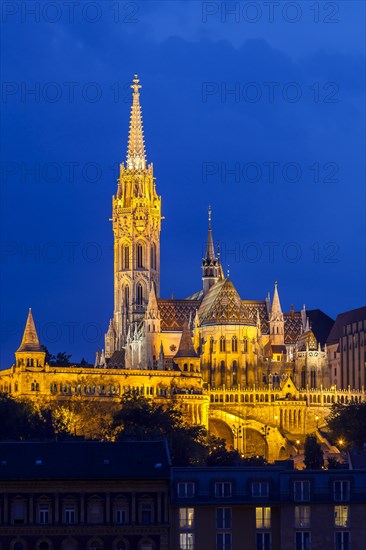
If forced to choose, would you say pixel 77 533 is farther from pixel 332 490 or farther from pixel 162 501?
pixel 332 490

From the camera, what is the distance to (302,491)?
153 metres

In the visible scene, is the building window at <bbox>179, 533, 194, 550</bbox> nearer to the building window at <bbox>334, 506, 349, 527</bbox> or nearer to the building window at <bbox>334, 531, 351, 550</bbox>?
the building window at <bbox>334, 531, 351, 550</bbox>

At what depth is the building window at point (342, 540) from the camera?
495 feet

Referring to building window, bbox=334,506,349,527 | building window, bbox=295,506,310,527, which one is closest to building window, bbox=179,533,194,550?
building window, bbox=295,506,310,527

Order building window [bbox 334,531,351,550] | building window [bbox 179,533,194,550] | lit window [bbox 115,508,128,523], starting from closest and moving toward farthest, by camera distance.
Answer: building window [bbox 334,531,351,550] < building window [bbox 179,533,194,550] < lit window [bbox 115,508,128,523]

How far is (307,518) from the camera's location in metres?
152

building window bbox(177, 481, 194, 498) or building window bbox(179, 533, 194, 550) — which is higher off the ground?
building window bbox(177, 481, 194, 498)

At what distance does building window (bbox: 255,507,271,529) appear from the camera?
15212cm

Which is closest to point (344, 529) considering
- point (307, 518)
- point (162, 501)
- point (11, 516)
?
point (307, 518)

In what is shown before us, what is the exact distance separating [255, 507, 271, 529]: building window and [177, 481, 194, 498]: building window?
494cm

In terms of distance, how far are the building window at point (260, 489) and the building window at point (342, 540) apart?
19.5ft

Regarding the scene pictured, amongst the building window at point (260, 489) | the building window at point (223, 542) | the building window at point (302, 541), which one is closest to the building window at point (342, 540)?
the building window at point (302, 541)

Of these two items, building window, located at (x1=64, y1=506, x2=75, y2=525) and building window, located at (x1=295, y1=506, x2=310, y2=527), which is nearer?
building window, located at (x1=295, y1=506, x2=310, y2=527)

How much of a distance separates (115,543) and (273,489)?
12028mm
